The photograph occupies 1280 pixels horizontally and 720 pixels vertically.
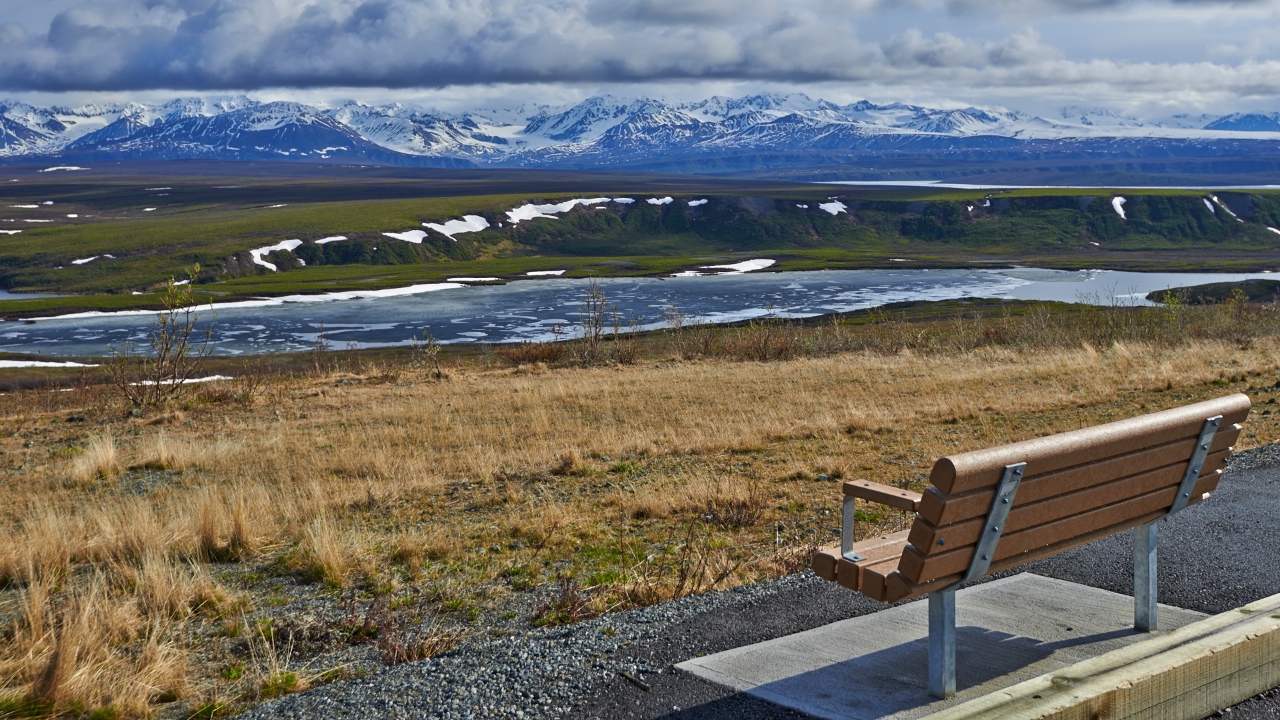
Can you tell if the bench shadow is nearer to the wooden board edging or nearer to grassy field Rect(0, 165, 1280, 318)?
the wooden board edging

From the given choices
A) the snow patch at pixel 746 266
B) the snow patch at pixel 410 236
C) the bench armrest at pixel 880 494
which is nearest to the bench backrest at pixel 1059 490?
the bench armrest at pixel 880 494

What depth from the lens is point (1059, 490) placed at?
4871mm

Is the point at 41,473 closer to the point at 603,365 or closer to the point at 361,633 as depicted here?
the point at 361,633

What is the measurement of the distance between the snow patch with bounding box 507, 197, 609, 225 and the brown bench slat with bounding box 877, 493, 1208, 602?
417 feet

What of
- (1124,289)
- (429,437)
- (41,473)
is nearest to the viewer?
(41,473)

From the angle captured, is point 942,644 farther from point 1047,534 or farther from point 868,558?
point 1047,534

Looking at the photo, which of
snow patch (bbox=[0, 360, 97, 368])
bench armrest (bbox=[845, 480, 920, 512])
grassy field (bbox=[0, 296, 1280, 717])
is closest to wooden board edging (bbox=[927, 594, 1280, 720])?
bench armrest (bbox=[845, 480, 920, 512])

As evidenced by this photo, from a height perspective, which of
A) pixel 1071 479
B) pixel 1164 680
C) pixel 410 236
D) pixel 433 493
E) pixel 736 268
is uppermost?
pixel 1071 479

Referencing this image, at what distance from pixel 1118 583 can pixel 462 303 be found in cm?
6476

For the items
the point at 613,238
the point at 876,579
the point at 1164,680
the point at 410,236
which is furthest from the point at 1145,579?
the point at 613,238

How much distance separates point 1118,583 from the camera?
662 centimetres

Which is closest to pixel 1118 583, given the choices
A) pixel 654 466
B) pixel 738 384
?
pixel 654 466

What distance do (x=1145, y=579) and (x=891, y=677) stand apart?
1456mm

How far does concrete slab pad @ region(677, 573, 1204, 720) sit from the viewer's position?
16.2 ft
